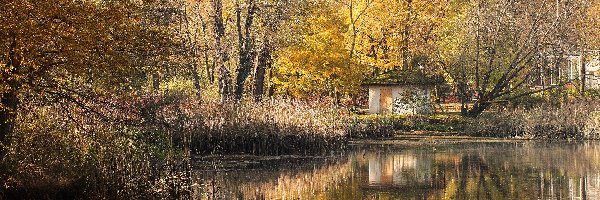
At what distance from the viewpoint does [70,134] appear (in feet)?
60.4

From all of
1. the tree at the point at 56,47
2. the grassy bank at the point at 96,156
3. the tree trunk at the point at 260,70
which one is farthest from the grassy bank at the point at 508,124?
the tree at the point at 56,47

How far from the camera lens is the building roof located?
45.4m

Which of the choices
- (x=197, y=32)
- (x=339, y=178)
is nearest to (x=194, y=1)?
(x=197, y=32)

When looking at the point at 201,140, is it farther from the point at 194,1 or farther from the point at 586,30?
the point at 586,30

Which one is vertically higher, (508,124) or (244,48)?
(244,48)

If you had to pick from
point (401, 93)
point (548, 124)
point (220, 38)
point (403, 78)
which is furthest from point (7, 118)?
point (403, 78)

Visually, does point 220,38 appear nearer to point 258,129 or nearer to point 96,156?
point 258,129

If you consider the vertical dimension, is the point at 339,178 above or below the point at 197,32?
below

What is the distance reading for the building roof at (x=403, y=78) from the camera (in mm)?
45375

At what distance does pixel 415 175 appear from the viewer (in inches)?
995

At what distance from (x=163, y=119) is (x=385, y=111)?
859 inches

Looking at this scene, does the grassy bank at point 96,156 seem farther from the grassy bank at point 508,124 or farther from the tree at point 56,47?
the grassy bank at point 508,124

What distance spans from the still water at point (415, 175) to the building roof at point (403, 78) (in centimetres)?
1181

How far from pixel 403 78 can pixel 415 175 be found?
67.9ft
